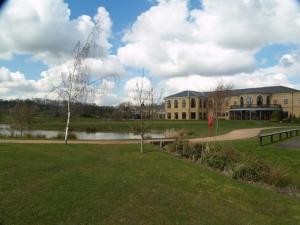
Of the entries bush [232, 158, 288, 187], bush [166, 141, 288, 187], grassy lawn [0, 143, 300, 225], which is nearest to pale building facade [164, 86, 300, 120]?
bush [166, 141, 288, 187]

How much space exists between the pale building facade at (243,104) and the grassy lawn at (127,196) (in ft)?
169

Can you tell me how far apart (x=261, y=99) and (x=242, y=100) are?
4.25 meters

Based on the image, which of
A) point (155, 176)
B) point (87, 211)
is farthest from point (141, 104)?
point (87, 211)

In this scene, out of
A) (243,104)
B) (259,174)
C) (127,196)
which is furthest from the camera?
(243,104)

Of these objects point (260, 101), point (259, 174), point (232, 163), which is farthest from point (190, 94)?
point (259, 174)

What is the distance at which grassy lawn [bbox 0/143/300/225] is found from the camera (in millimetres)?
5520

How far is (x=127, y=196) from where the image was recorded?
261 inches

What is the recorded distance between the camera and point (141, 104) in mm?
15031

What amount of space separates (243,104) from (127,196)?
6326 cm

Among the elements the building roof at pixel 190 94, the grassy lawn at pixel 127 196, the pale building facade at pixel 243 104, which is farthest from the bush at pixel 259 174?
the building roof at pixel 190 94

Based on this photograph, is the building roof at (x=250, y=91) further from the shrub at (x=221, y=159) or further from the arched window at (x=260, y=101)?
the shrub at (x=221, y=159)

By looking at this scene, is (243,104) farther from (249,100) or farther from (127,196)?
(127,196)

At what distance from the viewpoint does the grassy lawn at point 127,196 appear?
18.1 feet

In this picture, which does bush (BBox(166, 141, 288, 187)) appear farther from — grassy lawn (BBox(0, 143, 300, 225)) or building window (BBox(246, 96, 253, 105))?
building window (BBox(246, 96, 253, 105))
